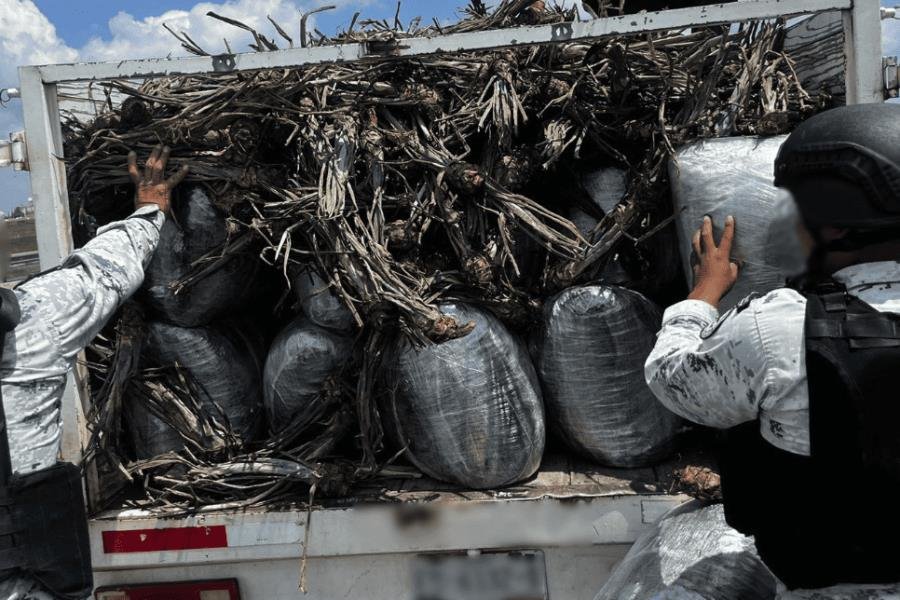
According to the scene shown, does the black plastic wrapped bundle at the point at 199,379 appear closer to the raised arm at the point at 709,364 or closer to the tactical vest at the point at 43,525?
the tactical vest at the point at 43,525

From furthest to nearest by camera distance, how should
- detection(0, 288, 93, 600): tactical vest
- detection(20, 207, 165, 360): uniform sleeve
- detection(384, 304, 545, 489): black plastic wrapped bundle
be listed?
detection(384, 304, 545, 489): black plastic wrapped bundle
detection(20, 207, 165, 360): uniform sleeve
detection(0, 288, 93, 600): tactical vest

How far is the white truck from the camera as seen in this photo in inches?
73.1

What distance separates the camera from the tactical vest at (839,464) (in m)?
1.10

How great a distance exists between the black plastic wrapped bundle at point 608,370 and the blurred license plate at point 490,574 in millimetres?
376

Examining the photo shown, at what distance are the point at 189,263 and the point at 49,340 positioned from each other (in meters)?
0.52

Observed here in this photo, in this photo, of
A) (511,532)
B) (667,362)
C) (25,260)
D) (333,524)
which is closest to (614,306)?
(511,532)

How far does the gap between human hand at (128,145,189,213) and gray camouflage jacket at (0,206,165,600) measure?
202 millimetres

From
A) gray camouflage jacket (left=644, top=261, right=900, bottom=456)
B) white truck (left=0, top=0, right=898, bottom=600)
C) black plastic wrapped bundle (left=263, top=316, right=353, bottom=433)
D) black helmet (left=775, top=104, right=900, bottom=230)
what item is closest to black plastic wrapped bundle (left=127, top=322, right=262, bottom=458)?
black plastic wrapped bundle (left=263, top=316, right=353, bottom=433)

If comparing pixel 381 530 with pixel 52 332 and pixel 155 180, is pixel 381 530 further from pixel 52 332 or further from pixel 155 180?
pixel 155 180

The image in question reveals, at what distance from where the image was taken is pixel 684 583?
1.61 meters

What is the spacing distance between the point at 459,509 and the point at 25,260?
1584mm

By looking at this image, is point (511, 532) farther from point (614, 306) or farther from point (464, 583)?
point (614, 306)

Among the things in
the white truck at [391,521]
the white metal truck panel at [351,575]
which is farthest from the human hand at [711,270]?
the white metal truck panel at [351,575]

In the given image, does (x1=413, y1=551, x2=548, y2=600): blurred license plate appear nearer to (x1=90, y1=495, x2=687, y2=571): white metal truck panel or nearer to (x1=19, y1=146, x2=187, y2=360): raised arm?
(x1=90, y1=495, x2=687, y2=571): white metal truck panel
